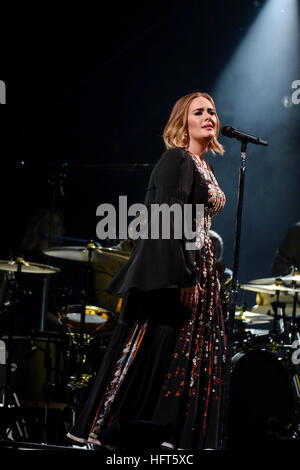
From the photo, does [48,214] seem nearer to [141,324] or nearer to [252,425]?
[252,425]

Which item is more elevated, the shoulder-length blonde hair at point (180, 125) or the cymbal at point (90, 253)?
the shoulder-length blonde hair at point (180, 125)

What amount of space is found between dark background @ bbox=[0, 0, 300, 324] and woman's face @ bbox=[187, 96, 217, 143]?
13.1ft

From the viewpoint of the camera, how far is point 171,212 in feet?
8.59

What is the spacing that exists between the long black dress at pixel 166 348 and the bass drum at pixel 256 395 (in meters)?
1.04

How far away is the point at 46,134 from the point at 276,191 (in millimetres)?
2848

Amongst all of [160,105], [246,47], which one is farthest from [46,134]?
[246,47]

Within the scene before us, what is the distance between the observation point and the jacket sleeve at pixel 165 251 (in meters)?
2.54

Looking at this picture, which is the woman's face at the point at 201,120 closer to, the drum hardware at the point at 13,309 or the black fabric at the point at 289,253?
the drum hardware at the point at 13,309

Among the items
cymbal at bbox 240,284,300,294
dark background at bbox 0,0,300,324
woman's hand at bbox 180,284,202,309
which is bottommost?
cymbal at bbox 240,284,300,294

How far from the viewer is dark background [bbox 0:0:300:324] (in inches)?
268

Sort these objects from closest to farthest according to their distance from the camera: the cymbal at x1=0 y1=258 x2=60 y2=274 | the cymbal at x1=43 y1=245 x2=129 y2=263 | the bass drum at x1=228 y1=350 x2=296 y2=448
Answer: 1. the bass drum at x1=228 y1=350 x2=296 y2=448
2. the cymbal at x1=0 y1=258 x2=60 y2=274
3. the cymbal at x1=43 y1=245 x2=129 y2=263

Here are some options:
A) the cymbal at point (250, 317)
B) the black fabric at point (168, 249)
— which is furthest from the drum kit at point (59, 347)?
the black fabric at point (168, 249)

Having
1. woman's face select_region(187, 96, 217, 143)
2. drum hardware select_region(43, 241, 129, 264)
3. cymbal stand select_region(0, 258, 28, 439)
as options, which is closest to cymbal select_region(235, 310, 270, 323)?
drum hardware select_region(43, 241, 129, 264)

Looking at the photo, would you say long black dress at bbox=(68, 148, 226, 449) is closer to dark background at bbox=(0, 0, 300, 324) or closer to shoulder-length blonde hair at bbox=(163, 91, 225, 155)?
shoulder-length blonde hair at bbox=(163, 91, 225, 155)
